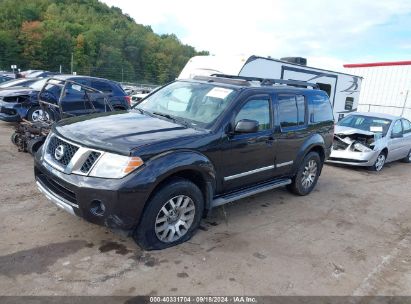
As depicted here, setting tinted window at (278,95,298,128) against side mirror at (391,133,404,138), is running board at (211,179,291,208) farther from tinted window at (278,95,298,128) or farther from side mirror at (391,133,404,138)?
side mirror at (391,133,404,138)

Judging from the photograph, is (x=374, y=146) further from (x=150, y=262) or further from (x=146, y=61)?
(x=146, y=61)

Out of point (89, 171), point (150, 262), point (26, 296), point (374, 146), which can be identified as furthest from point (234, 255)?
point (374, 146)

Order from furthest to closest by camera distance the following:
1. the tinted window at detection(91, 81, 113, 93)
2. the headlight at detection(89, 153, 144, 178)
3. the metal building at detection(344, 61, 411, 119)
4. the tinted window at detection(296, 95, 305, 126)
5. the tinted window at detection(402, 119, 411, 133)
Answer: the metal building at detection(344, 61, 411, 119), the tinted window at detection(402, 119, 411, 133), the tinted window at detection(91, 81, 113, 93), the tinted window at detection(296, 95, 305, 126), the headlight at detection(89, 153, 144, 178)

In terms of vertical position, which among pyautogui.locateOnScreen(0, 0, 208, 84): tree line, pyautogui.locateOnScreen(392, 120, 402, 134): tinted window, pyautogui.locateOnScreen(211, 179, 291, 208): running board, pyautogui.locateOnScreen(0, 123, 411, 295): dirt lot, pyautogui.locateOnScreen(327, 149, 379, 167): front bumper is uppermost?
pyautogui.locateOnScreen(0, 0, 208, 84): tree line

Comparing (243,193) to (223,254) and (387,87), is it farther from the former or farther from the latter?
(387,87)

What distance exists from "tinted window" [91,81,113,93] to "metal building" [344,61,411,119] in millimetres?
20850

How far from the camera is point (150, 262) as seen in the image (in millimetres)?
3613

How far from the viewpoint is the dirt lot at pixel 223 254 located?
3275 mm

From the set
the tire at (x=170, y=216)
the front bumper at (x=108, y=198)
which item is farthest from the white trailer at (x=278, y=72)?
the front bumper at (x=108, y=198)

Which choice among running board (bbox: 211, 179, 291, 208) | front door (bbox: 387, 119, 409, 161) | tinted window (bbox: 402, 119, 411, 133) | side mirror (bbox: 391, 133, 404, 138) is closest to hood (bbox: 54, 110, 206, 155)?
running board (bbox: 211, 179, 291, 208)

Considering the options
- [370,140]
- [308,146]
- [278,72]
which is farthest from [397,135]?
[308,146]

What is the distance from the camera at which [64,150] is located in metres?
3.73

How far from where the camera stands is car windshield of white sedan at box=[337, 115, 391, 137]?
9656 mm

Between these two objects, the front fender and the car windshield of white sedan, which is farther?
the car windshield of white sedan
